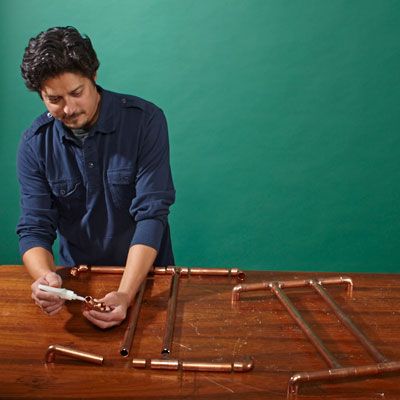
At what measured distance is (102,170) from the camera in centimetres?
236

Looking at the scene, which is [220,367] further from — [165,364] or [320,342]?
[320,342]

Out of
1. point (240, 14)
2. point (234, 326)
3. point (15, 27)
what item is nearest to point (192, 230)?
point (240, 14)

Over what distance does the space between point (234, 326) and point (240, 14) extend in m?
2.48

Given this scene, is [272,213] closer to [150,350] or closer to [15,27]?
[15,27]

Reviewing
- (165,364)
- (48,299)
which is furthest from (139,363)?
(48,299)

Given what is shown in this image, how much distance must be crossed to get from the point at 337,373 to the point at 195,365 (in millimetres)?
390

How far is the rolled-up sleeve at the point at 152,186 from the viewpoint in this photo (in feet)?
7.51

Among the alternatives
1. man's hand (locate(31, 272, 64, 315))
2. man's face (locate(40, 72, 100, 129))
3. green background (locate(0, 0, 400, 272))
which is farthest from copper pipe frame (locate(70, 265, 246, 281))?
green background (locate(0, 0, 400, 272))

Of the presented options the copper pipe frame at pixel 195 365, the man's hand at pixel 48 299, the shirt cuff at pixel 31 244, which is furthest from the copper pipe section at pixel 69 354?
the shirt cuff at pixel 31 244

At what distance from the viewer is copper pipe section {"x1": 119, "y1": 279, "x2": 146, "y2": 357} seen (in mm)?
1704

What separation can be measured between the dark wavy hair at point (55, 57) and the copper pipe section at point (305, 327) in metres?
1.06

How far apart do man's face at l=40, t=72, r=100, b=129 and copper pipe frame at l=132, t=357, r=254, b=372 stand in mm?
965

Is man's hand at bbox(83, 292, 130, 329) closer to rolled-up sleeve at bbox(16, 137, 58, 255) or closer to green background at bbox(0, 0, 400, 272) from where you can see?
rolled-up sleeve at bbox(16, 137, 58, 255)

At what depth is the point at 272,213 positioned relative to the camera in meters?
4.15
